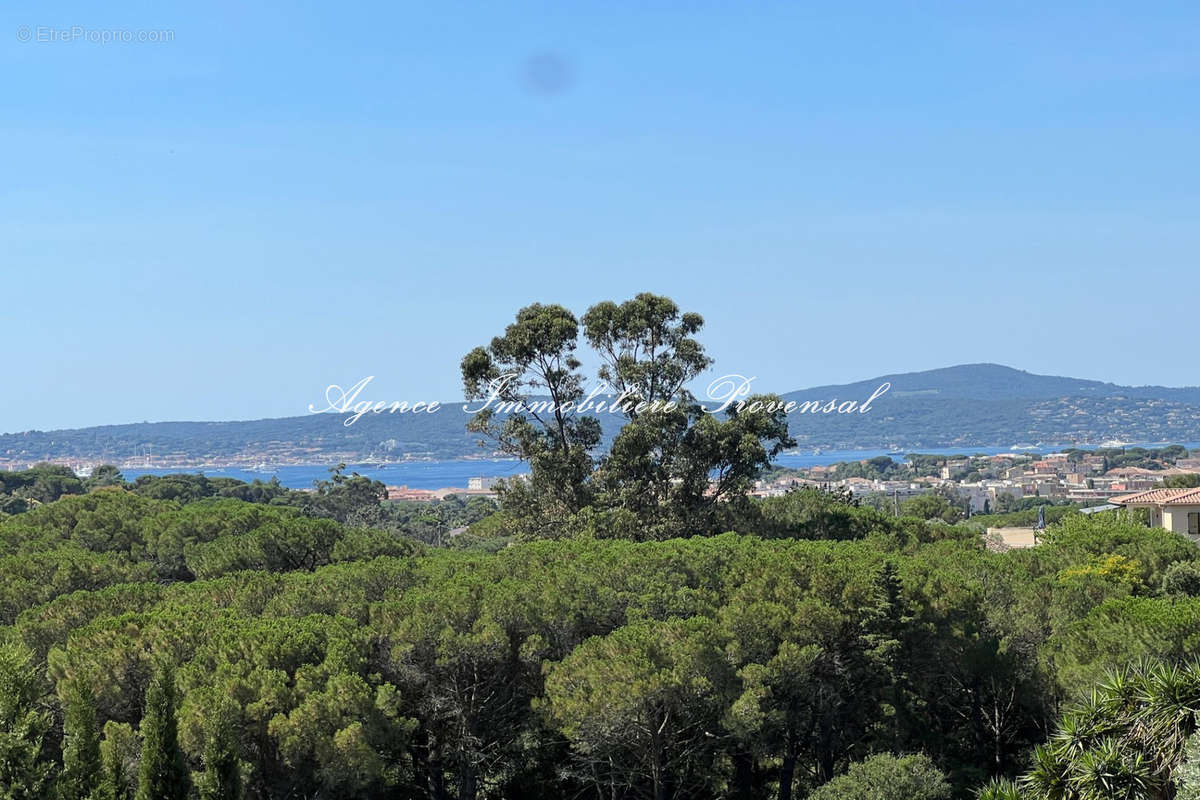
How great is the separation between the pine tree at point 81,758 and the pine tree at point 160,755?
597mm

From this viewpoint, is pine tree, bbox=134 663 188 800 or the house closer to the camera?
pine tree, bbox=134 663 188 800

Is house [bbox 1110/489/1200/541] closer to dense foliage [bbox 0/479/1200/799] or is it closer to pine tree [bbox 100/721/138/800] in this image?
dense foliage [bbox 0/479/1200/799]

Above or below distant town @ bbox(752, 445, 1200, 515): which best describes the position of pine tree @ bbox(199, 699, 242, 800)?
above

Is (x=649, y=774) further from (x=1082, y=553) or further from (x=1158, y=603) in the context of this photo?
(x=1082, y=553)

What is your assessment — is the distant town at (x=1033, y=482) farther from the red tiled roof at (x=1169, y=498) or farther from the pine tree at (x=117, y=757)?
the pine tree at (x=117, y=757)

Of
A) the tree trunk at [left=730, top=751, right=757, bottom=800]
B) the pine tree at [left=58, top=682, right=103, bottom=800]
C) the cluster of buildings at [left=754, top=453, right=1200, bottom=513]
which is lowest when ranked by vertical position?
the cluster of buildings at [left=754, top=453, right=1200, bottom=513]

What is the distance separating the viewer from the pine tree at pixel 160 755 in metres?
16.6

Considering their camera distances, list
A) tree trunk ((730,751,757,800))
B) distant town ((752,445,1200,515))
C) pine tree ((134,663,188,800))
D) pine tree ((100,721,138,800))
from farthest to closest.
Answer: distant town ((752,445,1200,515)), tree trunk ((730,751,757,800)), pine tree ((100,721,138,800)), pine tree ((134,663,188,800))

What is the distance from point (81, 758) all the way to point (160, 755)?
1001 mm

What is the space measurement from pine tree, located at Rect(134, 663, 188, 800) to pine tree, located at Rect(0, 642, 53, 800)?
124 centimetres

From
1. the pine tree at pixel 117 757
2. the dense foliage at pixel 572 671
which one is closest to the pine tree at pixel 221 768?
the dense foliage at pixel 572 671

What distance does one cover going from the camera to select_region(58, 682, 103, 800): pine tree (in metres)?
16.3

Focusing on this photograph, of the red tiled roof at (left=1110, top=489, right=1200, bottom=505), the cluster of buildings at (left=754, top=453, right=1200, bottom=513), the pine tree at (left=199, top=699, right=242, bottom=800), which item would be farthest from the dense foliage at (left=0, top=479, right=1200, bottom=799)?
the cluster of buildings at (left=754, top=453, right=1200, bottom=513)

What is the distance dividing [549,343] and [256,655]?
54.9ft
